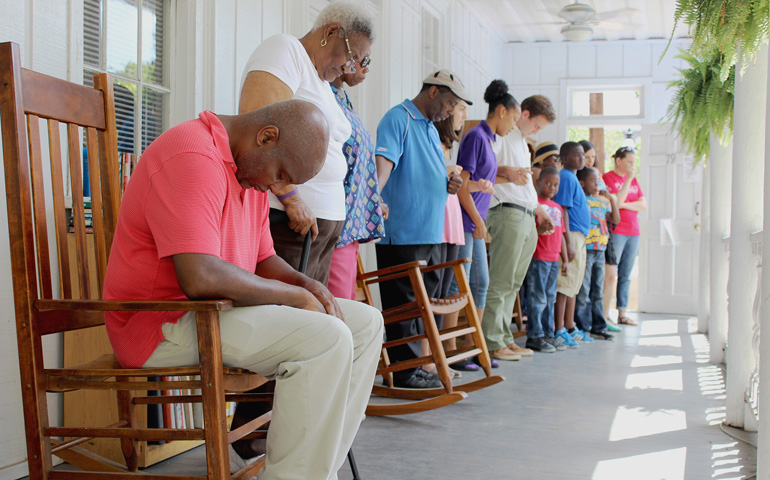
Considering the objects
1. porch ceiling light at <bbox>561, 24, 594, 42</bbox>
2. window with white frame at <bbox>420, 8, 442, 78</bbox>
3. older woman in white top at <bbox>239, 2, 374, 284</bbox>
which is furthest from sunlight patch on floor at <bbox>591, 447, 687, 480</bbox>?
porch ceiling light at <bbox>561, 24, 594, 42</bbox>

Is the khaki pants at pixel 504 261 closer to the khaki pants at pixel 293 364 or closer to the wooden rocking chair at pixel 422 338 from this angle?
the wooden rocking chair at pixel 422 338

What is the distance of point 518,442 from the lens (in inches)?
98.1

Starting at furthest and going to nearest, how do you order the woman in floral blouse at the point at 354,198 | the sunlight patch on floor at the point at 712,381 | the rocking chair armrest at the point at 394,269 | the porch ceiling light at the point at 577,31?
1. the porch ceiling light at the point at 577,31
2. the sunlight patch on floor at the point at 712,381
3. the rocking chair armrest at the point at 394,269
4. the woman in floral blouse at the point at 354,198

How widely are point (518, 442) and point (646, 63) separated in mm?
6934

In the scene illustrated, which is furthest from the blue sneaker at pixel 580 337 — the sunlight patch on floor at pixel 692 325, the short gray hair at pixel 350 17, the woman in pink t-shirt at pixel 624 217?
the short gray hair at pixel 350 17

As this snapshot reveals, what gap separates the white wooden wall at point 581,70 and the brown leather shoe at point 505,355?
4760 mm

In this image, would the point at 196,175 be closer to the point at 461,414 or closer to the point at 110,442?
the point at 110,442

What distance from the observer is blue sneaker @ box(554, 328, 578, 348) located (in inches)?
188

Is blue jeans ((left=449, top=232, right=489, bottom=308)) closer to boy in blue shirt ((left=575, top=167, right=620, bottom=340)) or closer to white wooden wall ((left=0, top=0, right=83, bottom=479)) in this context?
A: boy in blue shirt ((left=575, top=167, right=620, bottom=340))

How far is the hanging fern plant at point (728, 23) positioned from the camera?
6.44ft

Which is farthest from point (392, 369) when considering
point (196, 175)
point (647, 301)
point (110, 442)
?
point (647, 301)

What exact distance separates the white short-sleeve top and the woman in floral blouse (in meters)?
0.14

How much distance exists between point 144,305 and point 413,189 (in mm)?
1923

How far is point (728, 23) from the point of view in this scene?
1.99 m
